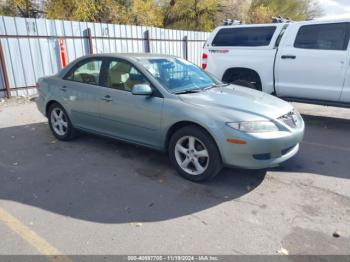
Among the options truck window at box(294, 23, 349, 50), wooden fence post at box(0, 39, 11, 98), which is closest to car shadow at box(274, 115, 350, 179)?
truck window at box(294, 23, 349, 50)

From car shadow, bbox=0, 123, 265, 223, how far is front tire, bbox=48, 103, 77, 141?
0.23 meters

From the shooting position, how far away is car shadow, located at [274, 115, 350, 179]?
429cm

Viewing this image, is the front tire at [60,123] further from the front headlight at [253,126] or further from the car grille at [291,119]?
the car grille at [291,119]

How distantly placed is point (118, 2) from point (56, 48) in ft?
32.7

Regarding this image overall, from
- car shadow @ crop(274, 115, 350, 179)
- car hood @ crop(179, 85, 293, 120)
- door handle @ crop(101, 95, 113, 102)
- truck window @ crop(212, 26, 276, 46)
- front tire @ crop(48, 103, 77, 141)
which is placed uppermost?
truck window @ crop(212, 26, 276, 46)

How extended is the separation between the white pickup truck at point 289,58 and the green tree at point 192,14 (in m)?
16.9

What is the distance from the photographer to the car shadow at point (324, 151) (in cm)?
429

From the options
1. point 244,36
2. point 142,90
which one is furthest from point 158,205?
point 244,36

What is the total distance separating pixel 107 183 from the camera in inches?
153

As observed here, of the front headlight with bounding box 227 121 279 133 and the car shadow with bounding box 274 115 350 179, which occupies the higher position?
the front headlight with bounding box 227 121 279 133

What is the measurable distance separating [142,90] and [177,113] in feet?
1.89

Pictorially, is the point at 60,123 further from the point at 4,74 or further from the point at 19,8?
the point at 19,8

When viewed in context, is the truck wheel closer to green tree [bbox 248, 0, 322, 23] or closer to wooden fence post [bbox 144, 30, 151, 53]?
wooden fence post [bbox 144, 30, 151, 53]

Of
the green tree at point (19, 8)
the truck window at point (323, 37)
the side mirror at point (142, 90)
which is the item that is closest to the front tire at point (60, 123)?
the side mirror at point (142, 90)
